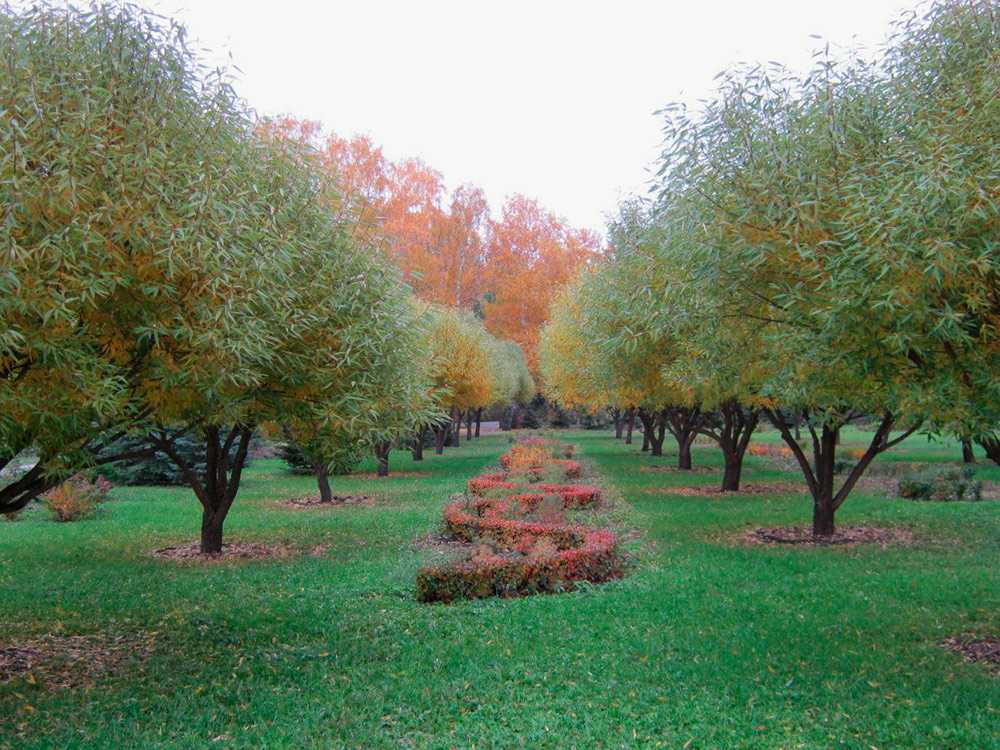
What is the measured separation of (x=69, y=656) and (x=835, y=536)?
33.6 ft

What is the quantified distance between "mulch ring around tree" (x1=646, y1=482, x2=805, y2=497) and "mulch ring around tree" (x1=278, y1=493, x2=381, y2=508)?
22.1 ft

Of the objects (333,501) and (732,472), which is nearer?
(333,501)

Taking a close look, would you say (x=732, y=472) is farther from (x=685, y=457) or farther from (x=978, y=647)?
(x=978, y=647)

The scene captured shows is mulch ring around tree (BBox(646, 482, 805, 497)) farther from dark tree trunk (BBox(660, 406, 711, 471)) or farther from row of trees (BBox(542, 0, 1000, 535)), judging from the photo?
row of trees (BBox(542, 0, 1000, 535))

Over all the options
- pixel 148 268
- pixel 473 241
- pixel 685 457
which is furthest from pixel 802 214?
pixel 473 241

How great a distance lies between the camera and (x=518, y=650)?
589cm

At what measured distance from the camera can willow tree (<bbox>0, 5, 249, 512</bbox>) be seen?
376cm

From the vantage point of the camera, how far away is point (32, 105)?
156 inches

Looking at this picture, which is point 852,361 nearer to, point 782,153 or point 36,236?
point 782,153

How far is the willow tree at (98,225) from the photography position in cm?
376

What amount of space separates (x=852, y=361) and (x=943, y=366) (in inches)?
22.3

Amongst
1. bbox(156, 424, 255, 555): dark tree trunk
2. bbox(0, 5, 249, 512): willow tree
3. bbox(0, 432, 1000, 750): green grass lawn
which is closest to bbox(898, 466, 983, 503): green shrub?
bbox(0, 432, 1000, 750): green grass lawn

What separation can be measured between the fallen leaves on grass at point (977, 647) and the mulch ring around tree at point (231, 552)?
819cm

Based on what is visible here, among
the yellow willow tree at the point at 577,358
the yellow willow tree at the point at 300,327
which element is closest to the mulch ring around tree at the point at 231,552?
the yellow willow tree at the point at 300,327
